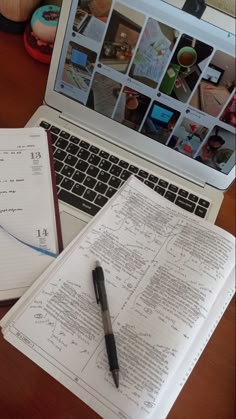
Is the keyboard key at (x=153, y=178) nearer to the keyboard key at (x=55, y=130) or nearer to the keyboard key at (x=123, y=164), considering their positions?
the keyboard key at (x=123, y=164)

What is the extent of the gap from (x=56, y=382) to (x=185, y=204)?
307mm

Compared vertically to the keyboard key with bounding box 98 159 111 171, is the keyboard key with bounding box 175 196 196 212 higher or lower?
higher

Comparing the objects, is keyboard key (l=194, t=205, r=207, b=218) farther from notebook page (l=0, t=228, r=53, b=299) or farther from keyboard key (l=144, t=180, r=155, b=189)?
notebook page (l=0, t=228, r=53, b=299)

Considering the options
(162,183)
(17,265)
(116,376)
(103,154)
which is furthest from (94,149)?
(116,376)

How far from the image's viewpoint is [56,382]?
1.65 feet

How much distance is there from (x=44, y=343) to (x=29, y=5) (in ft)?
1.88

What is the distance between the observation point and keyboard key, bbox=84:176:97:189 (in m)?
0.61

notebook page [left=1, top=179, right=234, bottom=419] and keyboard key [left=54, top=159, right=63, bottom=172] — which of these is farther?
keyboard key [left=54, top=159, right=63, bottom=172]

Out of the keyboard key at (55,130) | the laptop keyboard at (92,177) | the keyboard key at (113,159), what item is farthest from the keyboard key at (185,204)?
the keyboard key at (55,130)

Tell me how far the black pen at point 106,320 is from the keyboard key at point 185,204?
17 cm

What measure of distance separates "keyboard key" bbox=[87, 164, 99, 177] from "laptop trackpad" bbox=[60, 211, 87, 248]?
0.07m

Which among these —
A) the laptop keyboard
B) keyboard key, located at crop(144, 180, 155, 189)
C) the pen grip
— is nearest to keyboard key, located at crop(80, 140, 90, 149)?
the laptop keyboard

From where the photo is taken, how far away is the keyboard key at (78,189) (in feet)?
1.97

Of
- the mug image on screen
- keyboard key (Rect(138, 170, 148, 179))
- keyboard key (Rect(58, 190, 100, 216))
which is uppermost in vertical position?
the mug image on screen
